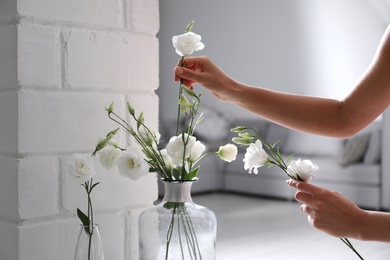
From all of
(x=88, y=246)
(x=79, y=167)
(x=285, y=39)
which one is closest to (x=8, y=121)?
(x=79, y=167)

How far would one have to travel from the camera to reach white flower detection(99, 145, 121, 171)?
119 cm

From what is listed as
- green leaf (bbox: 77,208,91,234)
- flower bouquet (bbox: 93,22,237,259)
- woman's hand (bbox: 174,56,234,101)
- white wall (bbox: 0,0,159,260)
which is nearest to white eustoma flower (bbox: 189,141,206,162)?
flower bouquet (bbox: 93,22,237,259)

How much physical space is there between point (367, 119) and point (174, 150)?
478 mm

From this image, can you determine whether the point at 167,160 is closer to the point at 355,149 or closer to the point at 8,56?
the point at 8,56

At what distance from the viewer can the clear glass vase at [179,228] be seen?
45.4 inches

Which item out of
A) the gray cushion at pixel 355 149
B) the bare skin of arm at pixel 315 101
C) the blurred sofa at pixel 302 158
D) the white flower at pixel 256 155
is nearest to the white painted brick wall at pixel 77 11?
the bare skin of arm at pixel 315 101

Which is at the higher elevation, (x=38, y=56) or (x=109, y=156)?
(x=38, y=56)

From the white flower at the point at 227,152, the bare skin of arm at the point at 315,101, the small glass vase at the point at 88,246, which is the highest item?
the bare skin of arm at the point at 315,101

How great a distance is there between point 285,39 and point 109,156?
7.26 m

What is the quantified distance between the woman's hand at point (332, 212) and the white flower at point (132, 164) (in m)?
0.29

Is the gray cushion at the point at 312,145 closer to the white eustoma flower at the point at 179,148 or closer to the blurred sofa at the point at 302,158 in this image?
the blurred sofa at the point at 302,158

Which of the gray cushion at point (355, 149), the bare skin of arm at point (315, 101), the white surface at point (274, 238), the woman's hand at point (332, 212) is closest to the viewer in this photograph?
the woman's hand at point (332, 212)

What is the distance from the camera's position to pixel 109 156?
1193 millimetres

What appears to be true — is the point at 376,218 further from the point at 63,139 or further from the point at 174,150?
the point at 63,139
